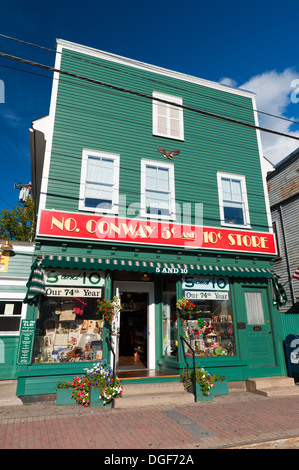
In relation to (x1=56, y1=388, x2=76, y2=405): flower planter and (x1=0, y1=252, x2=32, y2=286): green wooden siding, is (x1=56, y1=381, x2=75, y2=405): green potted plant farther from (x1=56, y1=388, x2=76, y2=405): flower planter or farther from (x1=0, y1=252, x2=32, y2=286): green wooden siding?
(x1=0, y1=252, x2=32, y2=286): green wooden siding

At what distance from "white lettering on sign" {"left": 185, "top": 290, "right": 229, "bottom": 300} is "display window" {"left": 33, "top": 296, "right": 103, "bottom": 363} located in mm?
2944

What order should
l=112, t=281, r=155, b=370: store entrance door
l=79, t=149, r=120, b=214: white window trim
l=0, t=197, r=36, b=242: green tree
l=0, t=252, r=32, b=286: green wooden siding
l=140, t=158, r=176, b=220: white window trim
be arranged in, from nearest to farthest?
1. l=0, t=252, r=32, b=286: green wooden siding
2. l=79, t=149, r=120, b=214: white window trim
3. l=112, t=281, r=155, b=370: store entrance door
4. l=140, t=158, r=176, b=220: white window trim
5. l=0, t=197, r=36, b=242: green tree

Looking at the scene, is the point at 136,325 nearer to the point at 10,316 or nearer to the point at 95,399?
the point at 95,399

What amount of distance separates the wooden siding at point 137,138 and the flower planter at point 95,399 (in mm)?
4922

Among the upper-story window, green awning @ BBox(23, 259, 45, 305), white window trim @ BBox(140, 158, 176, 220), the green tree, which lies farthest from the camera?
the green tree

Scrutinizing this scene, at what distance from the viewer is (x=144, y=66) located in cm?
1115

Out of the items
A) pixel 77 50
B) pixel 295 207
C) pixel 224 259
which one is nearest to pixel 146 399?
pixel 224 259

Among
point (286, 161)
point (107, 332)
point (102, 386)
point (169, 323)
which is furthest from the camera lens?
point (286, 161)

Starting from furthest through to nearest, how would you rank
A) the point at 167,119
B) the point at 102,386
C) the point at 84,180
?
the point at 167,119 < the point at 84,180 < the point at 102,386

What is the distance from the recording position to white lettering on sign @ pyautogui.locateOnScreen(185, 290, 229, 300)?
966 centimetres

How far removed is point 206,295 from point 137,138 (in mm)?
5863

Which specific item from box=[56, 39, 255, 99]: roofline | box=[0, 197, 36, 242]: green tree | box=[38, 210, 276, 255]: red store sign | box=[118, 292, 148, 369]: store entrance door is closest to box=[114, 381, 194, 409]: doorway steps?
box=[118, 292, 148, 369]: store entrance door

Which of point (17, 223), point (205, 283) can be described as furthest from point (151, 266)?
point (17, 223)

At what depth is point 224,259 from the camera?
10.4 meters
